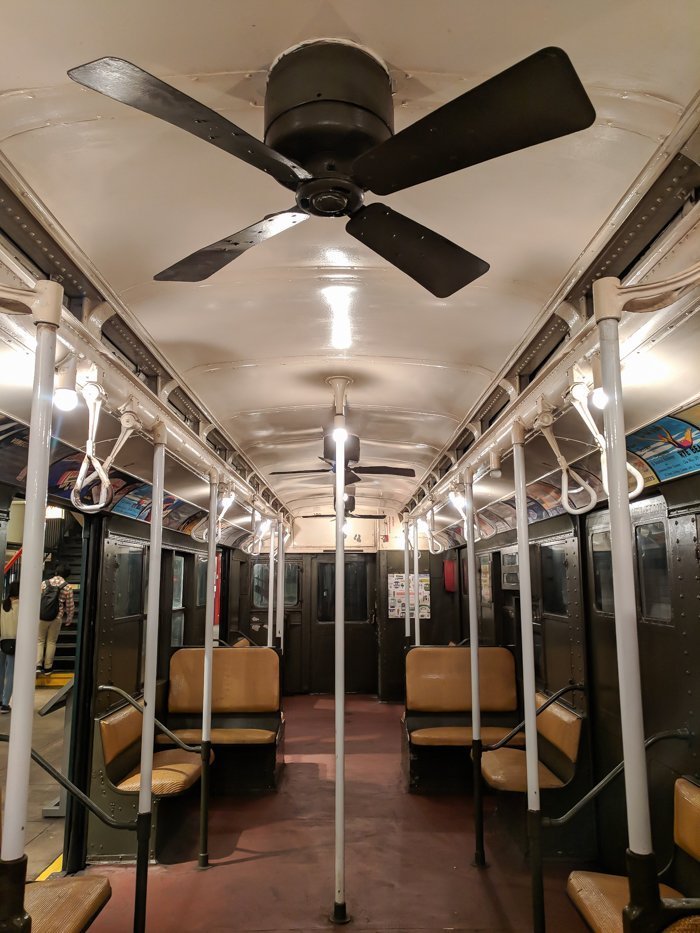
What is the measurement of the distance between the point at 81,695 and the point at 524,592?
296 centimetres

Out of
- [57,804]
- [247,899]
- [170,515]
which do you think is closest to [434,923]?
[247,899]

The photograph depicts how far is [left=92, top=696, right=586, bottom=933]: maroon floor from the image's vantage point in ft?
11.6

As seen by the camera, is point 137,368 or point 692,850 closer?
point 692,850

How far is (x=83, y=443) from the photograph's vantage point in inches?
134

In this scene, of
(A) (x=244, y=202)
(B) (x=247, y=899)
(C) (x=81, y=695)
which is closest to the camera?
(A) (x=244, y=202)

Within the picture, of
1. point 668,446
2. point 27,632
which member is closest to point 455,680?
point 668,446

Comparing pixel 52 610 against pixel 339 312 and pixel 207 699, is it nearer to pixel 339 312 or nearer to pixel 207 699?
pixel 207 699

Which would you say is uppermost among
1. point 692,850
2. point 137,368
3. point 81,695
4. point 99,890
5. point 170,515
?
point 137,368

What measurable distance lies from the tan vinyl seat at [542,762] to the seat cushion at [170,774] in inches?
82.2

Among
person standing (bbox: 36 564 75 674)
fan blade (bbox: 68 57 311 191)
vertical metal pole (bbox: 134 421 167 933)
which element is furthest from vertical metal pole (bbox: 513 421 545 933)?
person standing (bbox: 36 564 75 674)

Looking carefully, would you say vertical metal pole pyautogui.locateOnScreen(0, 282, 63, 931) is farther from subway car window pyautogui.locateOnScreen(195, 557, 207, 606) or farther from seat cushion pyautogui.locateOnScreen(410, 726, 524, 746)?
subway car window pyautogui.locateOnScreen(195, 557, 207, 606)

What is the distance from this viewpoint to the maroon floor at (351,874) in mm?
3547

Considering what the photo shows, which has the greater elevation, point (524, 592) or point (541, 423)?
point (541, 423)

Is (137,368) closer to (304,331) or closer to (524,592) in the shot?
(304,331)
